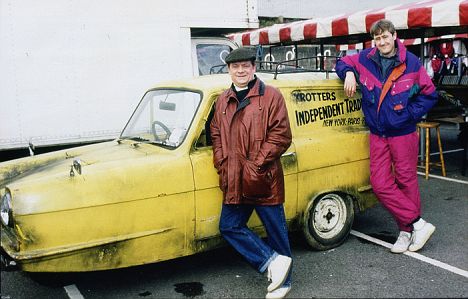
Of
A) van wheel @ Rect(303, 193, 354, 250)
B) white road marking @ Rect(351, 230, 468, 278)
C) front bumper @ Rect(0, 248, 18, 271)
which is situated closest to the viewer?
front bumper @ Rect(0, 248, 18, 271)

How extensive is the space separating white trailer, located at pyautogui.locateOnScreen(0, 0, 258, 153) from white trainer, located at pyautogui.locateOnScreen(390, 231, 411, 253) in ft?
12.1

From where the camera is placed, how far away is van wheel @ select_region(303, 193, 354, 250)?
4.62 m

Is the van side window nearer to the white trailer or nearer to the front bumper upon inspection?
the front bumper

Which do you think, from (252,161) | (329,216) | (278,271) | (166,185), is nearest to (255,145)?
(252,161)

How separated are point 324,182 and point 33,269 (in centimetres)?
261

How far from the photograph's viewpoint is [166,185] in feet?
12.5

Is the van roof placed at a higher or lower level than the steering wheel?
higher

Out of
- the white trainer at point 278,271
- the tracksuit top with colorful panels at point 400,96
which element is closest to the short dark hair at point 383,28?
the tracksuit top with colorful panels at point 400,96

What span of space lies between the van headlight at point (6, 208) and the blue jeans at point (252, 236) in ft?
5.06

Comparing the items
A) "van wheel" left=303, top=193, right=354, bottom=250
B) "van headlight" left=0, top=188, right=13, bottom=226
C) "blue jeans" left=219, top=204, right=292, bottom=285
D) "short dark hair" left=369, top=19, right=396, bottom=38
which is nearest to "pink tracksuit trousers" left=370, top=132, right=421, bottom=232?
"van wheel" left=303, top=193, right=354, bottom=250

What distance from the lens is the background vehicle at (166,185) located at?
346 cm

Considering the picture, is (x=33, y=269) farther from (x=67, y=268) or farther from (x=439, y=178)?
(x=439, y=178)

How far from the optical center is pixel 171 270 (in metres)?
4.46

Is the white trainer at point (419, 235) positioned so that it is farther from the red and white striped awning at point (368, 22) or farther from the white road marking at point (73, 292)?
the white road marking at point (73, 292)
